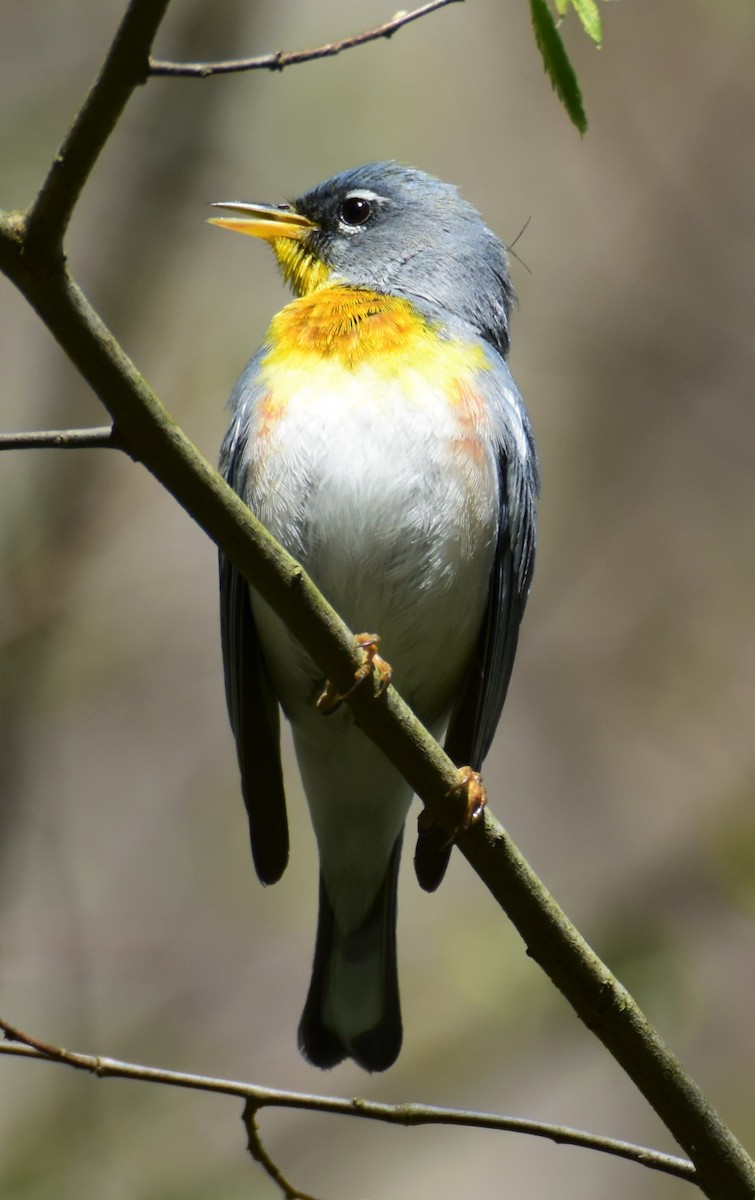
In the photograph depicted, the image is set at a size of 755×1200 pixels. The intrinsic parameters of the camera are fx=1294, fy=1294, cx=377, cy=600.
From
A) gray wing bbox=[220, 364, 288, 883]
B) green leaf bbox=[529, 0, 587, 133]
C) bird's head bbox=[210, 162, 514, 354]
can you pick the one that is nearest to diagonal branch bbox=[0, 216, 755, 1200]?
green leaf bbox=[529, 0, 587, 133]

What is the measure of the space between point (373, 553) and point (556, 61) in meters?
1.65

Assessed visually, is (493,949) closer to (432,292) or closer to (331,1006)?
(331,1006)

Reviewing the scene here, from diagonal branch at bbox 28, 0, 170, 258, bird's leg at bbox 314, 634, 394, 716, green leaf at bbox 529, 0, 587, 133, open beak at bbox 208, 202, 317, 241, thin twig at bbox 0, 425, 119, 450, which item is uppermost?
green leaf at bbox 529, 0, 587, 133

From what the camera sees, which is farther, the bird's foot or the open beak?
the open beak

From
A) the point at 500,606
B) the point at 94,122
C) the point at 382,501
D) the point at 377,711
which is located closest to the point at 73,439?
the point at 94,122

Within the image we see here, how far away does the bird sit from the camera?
360cm

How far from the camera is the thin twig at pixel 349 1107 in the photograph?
8.11 ft

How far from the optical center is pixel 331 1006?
12.9 ft

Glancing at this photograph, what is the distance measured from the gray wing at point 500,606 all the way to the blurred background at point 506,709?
175cm

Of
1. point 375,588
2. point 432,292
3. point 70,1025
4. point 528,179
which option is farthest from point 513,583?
point 528,179

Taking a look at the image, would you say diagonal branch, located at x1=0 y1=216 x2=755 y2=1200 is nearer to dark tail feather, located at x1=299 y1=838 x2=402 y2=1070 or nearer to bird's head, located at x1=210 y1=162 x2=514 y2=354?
dark tail feather, located at x1=299 y1=838 x2=402 y2=1070

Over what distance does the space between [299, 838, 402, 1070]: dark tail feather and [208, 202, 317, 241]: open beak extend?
2.13 m

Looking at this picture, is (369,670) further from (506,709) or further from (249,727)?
(506,709)

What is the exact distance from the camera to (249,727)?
153 inches
